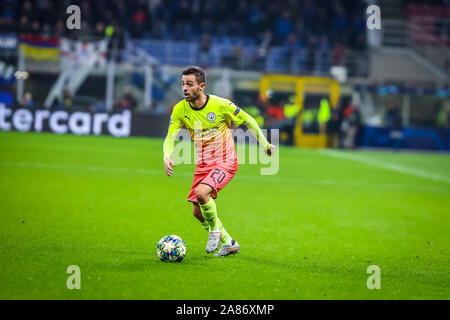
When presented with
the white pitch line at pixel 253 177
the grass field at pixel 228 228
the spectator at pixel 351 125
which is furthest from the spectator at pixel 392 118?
the white pitch line at pixel 253 177

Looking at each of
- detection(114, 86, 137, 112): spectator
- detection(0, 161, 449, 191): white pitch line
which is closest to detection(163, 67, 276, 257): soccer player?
detection(0, 161, 449, 191): white pitch line

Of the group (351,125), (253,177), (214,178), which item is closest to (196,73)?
(214,178)

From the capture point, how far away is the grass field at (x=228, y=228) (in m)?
5.72

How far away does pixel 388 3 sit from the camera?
3666 centimetres

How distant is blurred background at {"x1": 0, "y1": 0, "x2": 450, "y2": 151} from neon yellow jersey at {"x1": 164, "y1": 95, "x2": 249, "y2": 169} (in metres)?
19.2

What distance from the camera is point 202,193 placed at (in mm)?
6887

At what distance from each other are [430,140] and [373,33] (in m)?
7.23

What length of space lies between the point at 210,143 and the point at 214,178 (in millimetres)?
499

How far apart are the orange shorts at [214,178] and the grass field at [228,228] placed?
750mm

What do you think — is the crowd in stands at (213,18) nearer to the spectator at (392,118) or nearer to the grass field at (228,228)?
the spectator at (392,118)

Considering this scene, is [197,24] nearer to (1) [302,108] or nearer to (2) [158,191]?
(1) [302,108]
